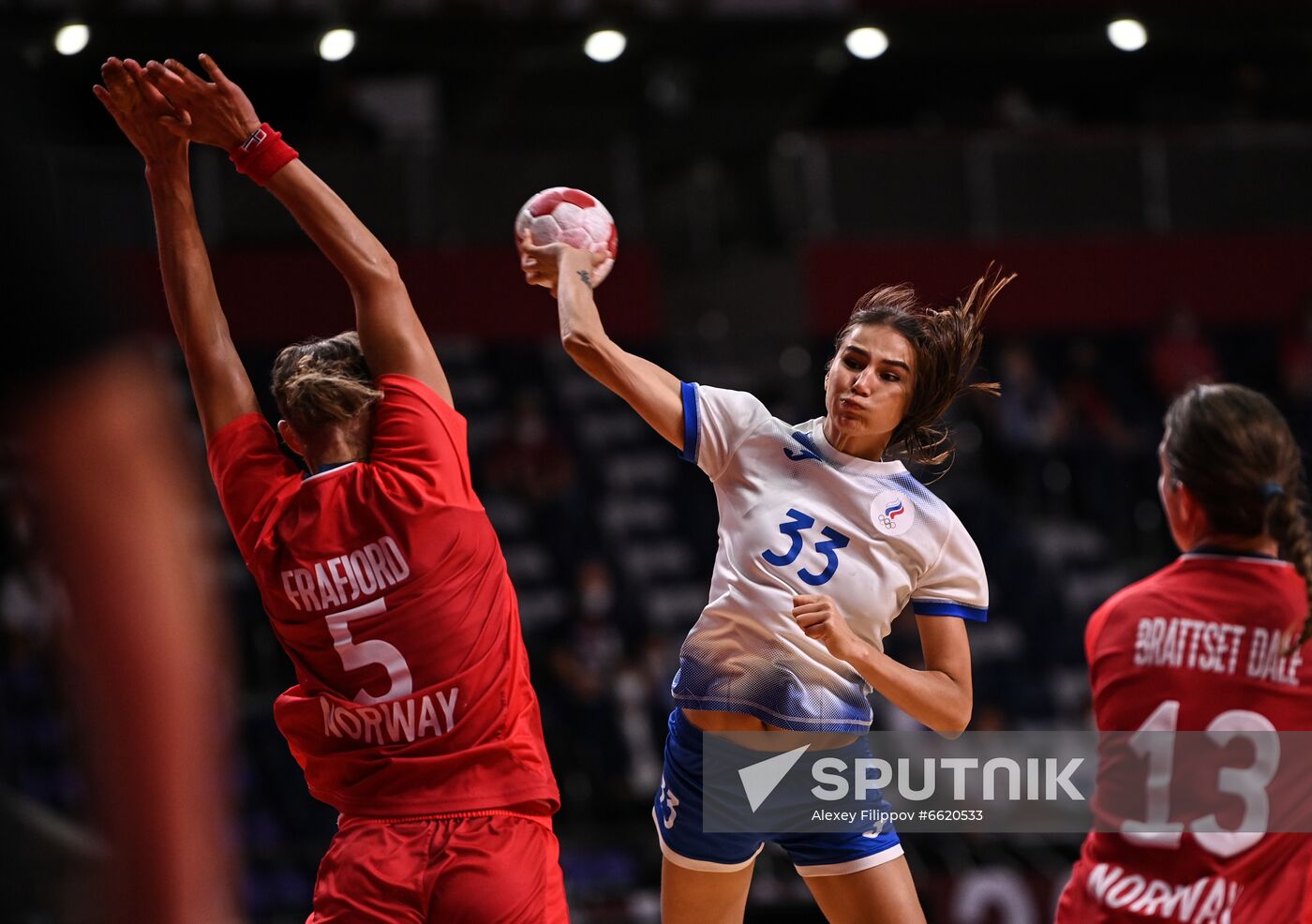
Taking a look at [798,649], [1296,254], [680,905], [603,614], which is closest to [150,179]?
[798,649]

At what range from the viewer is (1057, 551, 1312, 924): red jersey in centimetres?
312

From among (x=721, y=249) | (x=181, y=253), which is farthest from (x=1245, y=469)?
(x=721, y=249)

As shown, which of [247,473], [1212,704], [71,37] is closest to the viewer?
[1212,704]

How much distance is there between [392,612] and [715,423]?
1039 millimetres

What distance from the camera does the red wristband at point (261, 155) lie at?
3.35 metres

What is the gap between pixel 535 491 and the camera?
13.0 meters

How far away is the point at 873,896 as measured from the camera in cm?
383

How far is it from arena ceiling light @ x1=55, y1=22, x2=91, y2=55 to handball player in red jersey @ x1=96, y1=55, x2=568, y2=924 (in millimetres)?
8854

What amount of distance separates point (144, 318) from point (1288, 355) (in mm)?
15271

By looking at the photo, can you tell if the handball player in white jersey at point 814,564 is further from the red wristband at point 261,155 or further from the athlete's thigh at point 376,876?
the athlete's thigh at point 376,876

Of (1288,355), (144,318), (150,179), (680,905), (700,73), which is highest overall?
(700,73)

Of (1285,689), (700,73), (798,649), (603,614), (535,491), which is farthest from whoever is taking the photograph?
(700,73)

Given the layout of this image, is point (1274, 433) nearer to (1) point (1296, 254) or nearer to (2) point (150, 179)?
(2) point (150, 179)

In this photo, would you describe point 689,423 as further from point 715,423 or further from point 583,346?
point 583,346
